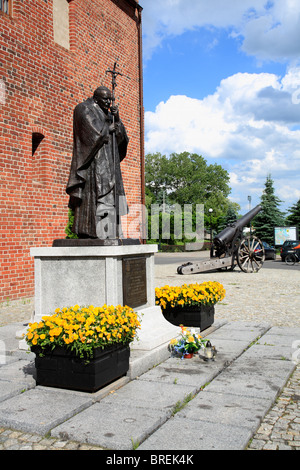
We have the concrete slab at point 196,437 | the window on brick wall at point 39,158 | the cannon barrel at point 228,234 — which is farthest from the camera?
the cannon barrel at point 228,234

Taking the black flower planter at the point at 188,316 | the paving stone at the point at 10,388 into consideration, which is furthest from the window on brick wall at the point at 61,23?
the paving stone at the point at 10,388

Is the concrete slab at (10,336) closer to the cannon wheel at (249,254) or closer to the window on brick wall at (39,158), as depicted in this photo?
the window on brick wall at (39,158)

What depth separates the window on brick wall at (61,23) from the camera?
1141 centimetres

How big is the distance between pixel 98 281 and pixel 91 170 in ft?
4.65

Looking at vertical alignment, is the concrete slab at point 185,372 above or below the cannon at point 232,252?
below

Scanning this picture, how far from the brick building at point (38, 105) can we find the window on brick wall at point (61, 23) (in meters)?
0.02

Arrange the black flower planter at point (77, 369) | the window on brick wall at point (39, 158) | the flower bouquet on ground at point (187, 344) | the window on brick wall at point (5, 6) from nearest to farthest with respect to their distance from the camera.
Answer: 1. the black flower planter at point (77, 369)
2. the flower bouquet on ground at point (187, 344)
3. the window on brick wall at point (5, 6)
4. the window on brick wall at point (39, 158)

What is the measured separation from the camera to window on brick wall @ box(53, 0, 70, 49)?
11405mm

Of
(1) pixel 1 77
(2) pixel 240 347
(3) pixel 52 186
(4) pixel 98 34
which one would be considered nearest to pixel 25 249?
(3) pixel 52 186

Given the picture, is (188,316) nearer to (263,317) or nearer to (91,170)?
(263,317)

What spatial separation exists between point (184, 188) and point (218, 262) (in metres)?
48.3

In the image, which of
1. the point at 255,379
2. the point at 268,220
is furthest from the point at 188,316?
the point at 268,220

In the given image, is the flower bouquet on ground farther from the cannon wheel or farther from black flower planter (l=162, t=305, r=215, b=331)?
the cannon wheel

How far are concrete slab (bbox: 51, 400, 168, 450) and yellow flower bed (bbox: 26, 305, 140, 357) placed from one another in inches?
20.0
